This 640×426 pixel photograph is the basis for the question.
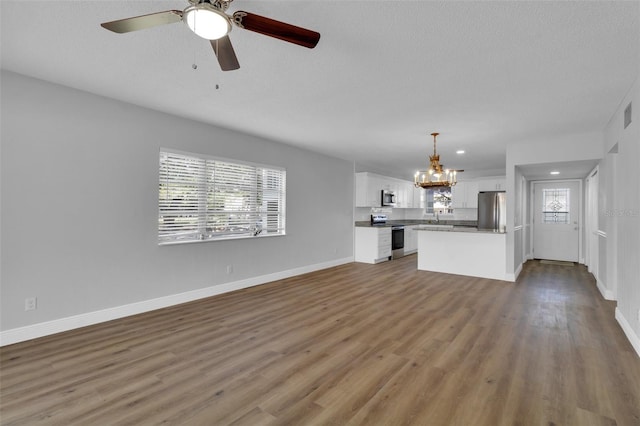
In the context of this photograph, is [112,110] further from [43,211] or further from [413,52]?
[413,52]

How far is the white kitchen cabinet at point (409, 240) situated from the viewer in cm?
859

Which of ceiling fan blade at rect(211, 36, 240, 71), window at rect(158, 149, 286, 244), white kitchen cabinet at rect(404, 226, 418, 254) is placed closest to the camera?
ceiling fan blade at rect(211, 36, 240, 71)

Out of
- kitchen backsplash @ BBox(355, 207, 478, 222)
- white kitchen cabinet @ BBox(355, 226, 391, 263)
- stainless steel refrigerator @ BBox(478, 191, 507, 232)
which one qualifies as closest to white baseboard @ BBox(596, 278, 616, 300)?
stainless steel refrigerator @ BBox(478, 191, 507, 232)

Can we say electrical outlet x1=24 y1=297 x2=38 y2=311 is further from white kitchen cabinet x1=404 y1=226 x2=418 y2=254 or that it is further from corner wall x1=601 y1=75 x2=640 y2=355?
white kitchen cabinet x1=404 y1=226 x2=418 y2=254

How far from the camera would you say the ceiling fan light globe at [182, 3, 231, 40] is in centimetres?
158

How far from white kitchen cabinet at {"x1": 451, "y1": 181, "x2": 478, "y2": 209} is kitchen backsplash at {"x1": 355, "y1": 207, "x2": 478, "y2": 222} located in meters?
0.54

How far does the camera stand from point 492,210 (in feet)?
21.2

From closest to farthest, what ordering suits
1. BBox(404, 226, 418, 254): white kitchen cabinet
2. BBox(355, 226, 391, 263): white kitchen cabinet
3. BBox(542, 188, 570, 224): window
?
BBox(355, 226, 391, 263): white kitchen cabinet
BBox(542, 188, 570, 224): window
BBox(404, 226, 418, 254): white kitchen cabinet

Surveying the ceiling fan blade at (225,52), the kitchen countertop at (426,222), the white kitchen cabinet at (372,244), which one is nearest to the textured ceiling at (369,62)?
the ceiling fan blade at (225,52)

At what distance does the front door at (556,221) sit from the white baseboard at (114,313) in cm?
695

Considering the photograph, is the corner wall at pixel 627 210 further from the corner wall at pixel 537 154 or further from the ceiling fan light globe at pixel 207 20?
the ceiling fan light globe at pixel 207 20

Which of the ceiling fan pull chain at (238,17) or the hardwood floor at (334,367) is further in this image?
the hardwood floor at (334,367)

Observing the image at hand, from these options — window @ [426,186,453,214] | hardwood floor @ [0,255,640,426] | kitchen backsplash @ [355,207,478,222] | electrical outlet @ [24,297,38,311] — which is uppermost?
window @ [426,186,453,214]

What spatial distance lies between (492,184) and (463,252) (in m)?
2.64
